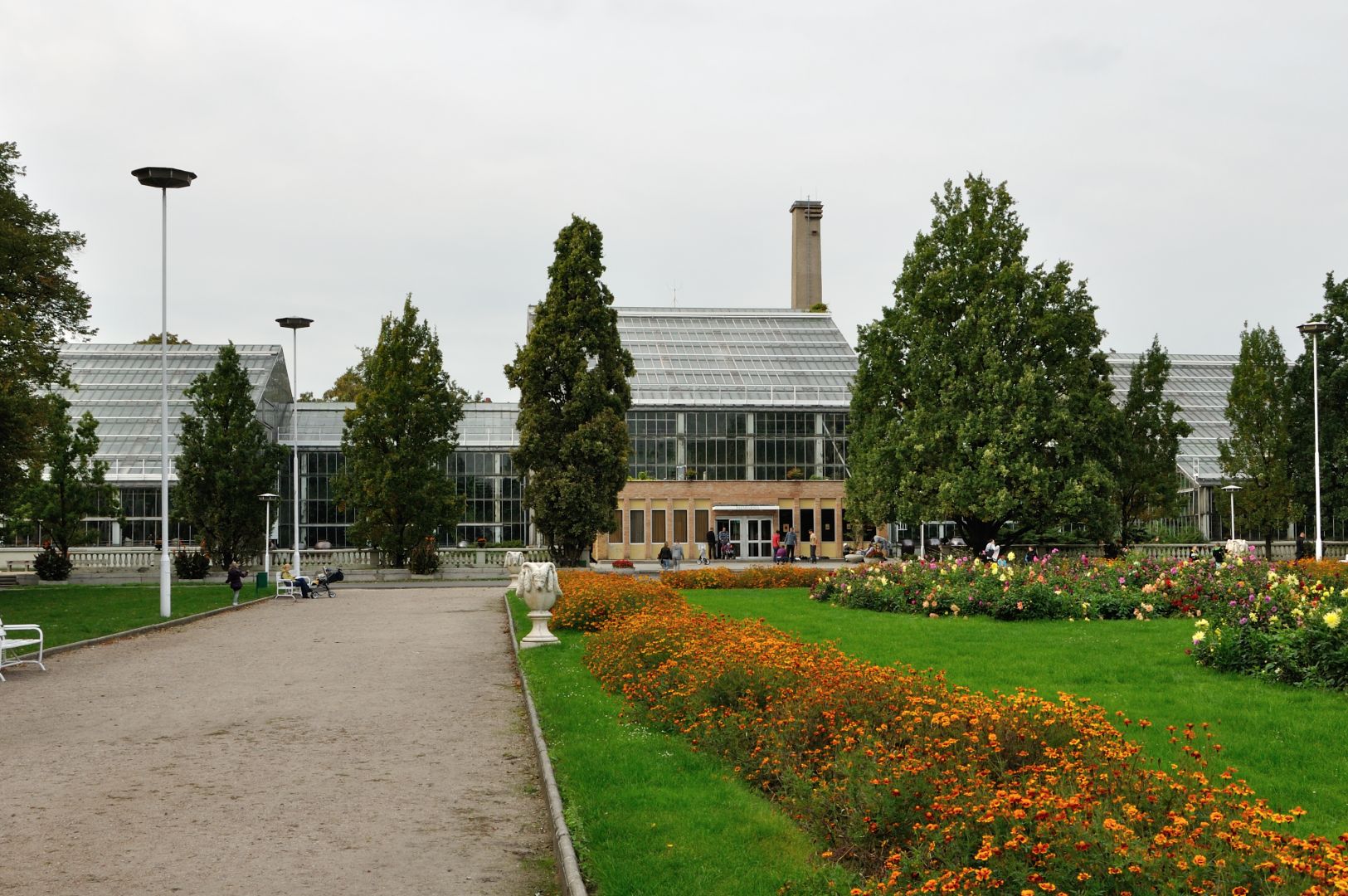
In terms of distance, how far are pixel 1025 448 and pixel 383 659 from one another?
2487cm

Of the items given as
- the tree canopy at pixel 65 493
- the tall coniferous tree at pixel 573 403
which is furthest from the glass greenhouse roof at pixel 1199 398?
the tree canopy at pixel 65 493

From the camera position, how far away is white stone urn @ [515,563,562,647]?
19203 mm

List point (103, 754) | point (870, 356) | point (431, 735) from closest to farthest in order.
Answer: point (103, 754) < point (431, 735) < point (870, 356)

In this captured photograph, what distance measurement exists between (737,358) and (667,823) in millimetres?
63432

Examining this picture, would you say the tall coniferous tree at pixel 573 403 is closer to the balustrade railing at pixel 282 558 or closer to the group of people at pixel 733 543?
the balustrade railing at pixel 282 558

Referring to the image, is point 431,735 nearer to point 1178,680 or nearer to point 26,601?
point 1178,680

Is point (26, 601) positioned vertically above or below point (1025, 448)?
below

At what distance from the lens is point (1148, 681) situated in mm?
12820

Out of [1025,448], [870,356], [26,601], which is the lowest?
[26,601]

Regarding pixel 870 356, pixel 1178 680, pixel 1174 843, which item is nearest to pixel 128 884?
pixel 1174 843

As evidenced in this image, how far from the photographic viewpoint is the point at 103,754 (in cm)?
1105

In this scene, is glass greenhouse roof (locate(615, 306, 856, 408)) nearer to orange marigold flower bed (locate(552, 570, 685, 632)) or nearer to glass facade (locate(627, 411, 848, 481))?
glass facade (locate(627, 411, 848, 481))

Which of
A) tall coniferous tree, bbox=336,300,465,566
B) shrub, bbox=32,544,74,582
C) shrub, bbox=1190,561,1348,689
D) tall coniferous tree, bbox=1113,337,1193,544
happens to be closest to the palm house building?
tall coniferous tree, bbox=336,300,465,566

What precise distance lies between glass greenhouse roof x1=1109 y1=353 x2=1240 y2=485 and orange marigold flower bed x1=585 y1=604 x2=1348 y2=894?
185 feet
